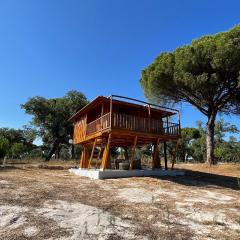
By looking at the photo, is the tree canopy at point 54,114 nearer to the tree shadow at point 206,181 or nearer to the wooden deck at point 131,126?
the wooden deck at point 131,126

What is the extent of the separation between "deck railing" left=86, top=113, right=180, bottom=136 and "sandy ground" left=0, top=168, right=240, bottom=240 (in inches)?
266

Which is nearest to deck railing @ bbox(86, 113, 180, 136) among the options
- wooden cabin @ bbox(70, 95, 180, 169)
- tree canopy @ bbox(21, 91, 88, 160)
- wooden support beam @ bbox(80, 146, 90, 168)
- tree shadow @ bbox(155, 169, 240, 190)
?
wooden cabin @ bbox(70, 95, 180, 169)

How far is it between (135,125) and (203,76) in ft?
33.2

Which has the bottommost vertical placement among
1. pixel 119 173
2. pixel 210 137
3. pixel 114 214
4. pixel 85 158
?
pixel 114 214

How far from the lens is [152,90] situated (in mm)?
31047

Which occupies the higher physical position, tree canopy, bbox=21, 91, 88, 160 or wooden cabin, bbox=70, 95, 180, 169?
tree canopy, bbox=21, 91, 88, 160

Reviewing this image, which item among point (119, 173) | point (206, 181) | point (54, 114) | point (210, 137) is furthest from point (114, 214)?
point (54, 114)

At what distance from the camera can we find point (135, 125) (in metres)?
20.0

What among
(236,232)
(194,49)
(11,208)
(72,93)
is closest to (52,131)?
(72,93)

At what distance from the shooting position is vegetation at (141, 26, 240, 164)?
1037 inches

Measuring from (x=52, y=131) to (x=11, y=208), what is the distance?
37841mm

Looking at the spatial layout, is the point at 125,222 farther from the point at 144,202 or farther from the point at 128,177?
the point at 128,177

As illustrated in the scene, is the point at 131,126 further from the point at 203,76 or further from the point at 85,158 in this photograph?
the point at 203,76

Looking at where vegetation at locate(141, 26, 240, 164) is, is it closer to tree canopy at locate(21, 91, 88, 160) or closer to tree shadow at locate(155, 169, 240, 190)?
tree shadow at locate(155, 169, 240, 190)
